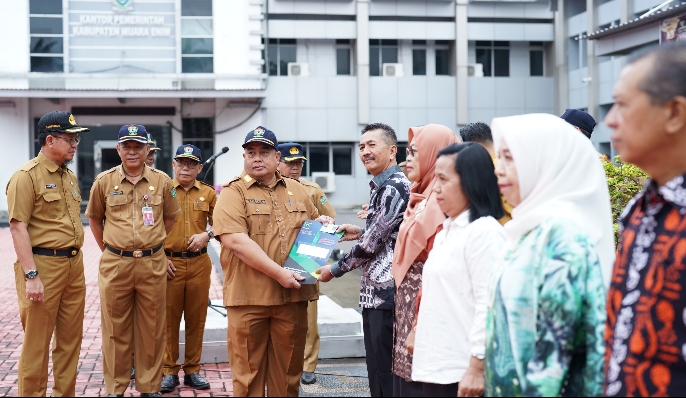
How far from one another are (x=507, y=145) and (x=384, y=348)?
7.95 ft

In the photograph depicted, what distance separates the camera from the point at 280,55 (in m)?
28.5

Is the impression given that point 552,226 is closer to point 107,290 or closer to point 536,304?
point 536,304

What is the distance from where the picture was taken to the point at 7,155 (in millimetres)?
26734

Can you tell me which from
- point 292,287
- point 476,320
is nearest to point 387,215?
point 292,287

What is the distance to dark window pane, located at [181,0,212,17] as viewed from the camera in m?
26.5

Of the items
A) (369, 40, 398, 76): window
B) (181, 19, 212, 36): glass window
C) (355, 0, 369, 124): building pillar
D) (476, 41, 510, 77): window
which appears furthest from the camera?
(476, 41, 510, 77): window

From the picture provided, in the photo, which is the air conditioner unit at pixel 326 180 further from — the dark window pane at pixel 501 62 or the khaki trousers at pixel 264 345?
the khaki trousers at pixel 264 345

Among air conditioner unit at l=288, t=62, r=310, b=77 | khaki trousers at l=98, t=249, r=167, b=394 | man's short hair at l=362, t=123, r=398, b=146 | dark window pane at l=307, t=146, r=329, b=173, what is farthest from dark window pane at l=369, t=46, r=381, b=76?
man's short hair at l=362, t=123, r=398, b=146

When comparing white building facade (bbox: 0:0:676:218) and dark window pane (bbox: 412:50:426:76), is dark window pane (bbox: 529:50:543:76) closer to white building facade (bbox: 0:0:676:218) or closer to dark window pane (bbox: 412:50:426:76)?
white building facade (bbox: 0:0:676:218)

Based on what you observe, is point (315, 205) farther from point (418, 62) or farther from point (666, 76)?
point (418, 62)

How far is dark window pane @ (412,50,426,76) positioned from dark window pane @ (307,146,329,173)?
15.6 ft

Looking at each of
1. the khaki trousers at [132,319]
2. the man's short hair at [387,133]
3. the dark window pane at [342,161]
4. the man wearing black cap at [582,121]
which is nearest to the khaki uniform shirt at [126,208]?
the khaki trousers at [132,319]

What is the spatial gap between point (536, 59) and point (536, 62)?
12 centimetres

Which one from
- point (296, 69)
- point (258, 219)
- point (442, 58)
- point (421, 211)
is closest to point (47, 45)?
point (296, 69)
